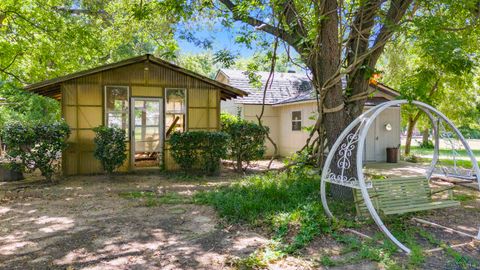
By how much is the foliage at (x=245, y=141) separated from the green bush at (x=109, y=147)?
3.26m

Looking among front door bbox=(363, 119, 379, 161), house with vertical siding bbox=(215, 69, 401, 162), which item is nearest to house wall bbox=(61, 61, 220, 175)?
house with vertical siding bbox=(215, 69, 401, 162)

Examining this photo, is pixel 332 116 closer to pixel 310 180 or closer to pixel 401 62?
pixel 310 180

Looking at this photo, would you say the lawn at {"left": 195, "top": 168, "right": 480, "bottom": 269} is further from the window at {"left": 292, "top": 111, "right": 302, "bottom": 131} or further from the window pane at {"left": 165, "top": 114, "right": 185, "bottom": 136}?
the window at {"left": 292, "top": 111, "right": 302, "bottom": 131}

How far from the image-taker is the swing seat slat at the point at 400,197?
4793mm

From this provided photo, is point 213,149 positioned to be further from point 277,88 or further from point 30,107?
point 30,107

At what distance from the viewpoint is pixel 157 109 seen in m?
11.0

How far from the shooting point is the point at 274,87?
17906 millimetres

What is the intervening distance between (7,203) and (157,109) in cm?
510

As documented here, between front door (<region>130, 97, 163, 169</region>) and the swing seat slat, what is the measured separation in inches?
292

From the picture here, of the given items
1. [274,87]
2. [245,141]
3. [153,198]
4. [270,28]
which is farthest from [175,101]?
[274,87]

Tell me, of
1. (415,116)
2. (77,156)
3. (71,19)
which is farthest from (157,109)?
(415,116)

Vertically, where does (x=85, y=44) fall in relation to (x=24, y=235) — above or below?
above

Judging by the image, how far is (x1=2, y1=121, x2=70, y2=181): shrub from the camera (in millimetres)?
8383

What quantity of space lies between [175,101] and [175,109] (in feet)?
A: 0.84
